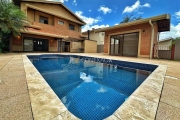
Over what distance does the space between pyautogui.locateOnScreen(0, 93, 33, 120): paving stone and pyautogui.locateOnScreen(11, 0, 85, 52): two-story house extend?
12.3 meters

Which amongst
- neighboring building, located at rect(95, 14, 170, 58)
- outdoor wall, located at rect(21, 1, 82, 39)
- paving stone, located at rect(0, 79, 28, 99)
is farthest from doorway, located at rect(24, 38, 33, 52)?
paving stone, located at rect(0, 79, 28, 99)

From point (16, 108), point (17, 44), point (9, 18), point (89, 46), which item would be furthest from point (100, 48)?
point (16, 108)

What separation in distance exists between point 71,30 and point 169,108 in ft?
62.1

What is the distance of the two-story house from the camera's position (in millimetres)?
13281

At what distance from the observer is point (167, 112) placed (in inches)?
53.6

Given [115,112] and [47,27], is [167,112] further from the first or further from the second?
[47,27]

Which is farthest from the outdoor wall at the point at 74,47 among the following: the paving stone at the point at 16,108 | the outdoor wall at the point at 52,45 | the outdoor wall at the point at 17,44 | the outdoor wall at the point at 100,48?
the paving stone at the point at 16,108

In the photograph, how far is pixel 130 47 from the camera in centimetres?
1419

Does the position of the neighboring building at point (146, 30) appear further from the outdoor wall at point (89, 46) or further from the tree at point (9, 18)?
the tree at point (9, 18)

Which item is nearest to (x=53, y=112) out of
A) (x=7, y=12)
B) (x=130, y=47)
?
(x=7, y=12)

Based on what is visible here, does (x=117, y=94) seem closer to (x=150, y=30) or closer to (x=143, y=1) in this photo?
(x=150, y=30)

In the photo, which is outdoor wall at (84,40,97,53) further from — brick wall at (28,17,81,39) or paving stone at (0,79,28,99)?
paving stone at (0,79,28,99)

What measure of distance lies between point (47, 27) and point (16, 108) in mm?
15977

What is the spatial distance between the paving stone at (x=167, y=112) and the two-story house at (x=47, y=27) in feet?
44.3
